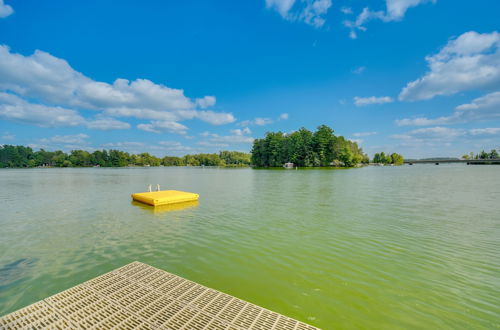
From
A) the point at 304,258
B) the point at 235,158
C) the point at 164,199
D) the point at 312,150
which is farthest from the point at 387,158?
the point at 304,258

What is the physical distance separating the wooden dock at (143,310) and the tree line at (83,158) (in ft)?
578

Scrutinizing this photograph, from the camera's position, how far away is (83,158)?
566 feet

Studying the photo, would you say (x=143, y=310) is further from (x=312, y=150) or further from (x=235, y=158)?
(x=235, y=158)

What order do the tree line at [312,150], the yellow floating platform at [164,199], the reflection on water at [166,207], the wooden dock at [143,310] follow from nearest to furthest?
the wooden dock at [143,310], the reflection on water at [166,207], the yellow floating platform at [164,199], the tree line at [312,150]

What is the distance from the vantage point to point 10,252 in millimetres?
7832

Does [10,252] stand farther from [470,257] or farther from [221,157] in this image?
[221,157]

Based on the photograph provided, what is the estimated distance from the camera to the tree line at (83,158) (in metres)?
162

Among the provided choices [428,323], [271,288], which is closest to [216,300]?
[271,288]

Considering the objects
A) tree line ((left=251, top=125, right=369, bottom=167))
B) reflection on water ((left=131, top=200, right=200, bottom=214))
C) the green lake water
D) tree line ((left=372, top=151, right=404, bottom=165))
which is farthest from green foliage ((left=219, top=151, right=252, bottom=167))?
the green lake water

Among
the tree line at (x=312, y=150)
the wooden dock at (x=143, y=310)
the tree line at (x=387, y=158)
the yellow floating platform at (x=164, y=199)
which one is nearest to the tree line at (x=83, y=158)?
the tree line at (x=312, y=150)

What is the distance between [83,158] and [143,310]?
213692 millimetres

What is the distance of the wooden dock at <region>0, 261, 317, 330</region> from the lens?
362 centimetres

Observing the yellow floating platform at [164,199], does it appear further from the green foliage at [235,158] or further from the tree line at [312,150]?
the green foliage at [235,158]

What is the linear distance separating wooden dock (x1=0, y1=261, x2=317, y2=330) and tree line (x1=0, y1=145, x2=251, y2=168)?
176 m
